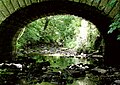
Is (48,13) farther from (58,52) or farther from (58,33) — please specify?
(58,33)

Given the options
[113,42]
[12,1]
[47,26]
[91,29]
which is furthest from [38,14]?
[47,26]

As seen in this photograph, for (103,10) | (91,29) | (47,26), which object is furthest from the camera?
(47,26)

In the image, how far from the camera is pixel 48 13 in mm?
8578

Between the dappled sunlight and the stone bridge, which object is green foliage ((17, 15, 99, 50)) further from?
the stone bridge

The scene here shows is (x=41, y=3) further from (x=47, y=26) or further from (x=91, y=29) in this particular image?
(x=47, y=26)

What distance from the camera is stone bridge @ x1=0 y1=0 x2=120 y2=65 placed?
6.50 metres

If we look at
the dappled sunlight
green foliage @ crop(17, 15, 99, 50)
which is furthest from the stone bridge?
green foliage @ crop(17, 15, 99, 50)

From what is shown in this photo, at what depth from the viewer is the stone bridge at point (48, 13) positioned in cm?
650

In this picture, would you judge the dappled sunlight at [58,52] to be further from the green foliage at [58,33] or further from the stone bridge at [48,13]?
the stone bridge at [48,13]

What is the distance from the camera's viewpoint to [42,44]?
21766 millimetres

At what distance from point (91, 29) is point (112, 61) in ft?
20.1

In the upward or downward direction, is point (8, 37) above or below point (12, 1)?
below

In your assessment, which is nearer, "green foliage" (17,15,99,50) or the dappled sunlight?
the dappled sunlight

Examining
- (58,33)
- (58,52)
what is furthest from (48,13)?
(58,33)
